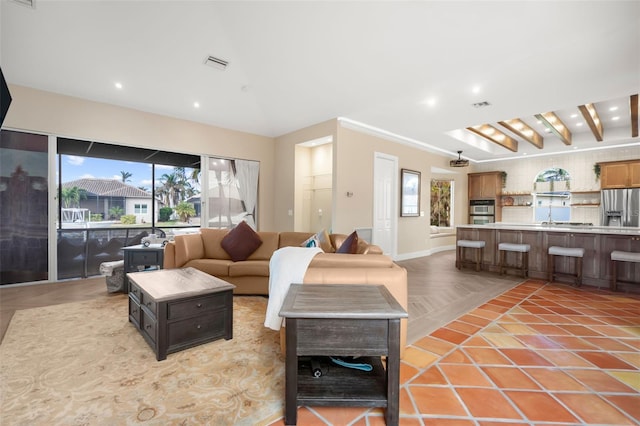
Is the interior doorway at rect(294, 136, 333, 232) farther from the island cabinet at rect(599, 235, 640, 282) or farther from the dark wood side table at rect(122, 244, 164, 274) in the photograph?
the island cabinet at rect(599, 235, 640, 282)

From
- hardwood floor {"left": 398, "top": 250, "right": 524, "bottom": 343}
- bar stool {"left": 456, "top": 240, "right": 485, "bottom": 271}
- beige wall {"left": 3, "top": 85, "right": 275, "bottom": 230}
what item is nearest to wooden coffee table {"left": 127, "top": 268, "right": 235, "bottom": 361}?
hardwood floor {"left": 398, "top": 250, "right": 524, "bottom": 343}

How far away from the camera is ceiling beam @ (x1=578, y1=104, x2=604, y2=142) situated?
5.01 metres

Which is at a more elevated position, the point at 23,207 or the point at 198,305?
the point at 23,207

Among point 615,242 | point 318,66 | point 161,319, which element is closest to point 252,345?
point 161,319

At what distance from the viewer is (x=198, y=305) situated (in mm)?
2357

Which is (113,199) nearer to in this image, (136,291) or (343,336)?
(136,291)

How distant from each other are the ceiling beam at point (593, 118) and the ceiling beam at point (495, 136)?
1.66 m

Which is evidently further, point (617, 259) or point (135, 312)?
point (617, 259)

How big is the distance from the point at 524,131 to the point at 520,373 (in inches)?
256

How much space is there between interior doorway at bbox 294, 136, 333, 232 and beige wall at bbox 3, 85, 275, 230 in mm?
687

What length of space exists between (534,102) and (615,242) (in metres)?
2.52

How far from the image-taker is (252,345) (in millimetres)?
2404

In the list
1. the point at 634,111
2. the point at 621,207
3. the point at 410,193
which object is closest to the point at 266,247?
the point at 410,193

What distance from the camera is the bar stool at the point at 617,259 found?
12.7ft
